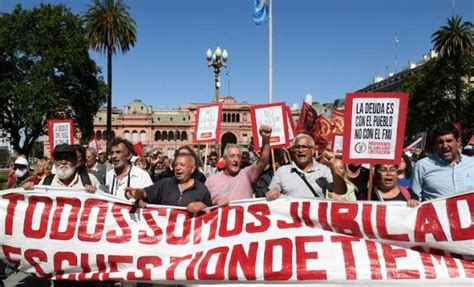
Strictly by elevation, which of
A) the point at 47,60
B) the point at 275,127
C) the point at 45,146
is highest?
the point at 47,60

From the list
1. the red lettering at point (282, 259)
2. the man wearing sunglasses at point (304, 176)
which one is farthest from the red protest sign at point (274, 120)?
the red lettering at point (282, 259)

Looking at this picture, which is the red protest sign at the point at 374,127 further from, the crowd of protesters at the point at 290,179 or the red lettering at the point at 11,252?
the red lettering at the point at 11,252

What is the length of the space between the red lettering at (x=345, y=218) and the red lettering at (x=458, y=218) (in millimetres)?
758

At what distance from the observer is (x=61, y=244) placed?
517 cm

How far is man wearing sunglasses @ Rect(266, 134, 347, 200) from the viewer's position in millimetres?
5242

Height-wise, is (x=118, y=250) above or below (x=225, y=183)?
below

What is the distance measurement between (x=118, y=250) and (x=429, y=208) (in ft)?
9.16

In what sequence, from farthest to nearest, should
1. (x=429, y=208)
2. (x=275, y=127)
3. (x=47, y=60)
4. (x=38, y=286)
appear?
(x=47, y=60), (x=275, y=127), (x=38, y=286), (x=429, y=208)

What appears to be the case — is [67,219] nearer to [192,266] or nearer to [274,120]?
[192,266]

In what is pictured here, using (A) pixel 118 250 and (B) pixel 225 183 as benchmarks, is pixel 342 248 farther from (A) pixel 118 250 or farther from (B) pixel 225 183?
(A) pixel 118 250

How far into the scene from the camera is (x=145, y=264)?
16.5 ft

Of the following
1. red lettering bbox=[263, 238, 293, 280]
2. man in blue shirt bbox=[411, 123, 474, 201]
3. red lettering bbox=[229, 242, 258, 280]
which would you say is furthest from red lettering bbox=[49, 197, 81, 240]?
man in blue shirt bbox=[411, 123, 474, 201]

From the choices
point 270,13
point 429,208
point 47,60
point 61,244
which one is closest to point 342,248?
point 429,208

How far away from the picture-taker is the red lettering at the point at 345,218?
4.78 meters
